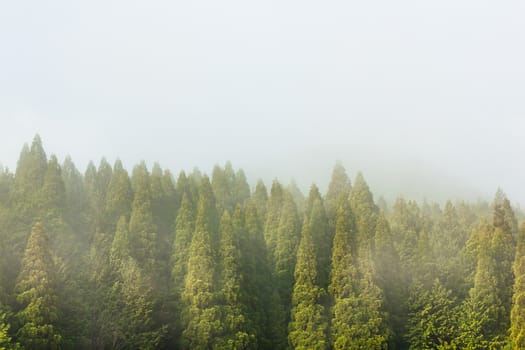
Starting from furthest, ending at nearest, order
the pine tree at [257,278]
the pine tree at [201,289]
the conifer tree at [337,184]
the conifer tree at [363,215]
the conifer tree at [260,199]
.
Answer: the conifer tree at [337,184]
the conifer tree at [260,199]
the conifer tree at [363,215]
the pine tree at [257,278]
the pine tree at [201,289]

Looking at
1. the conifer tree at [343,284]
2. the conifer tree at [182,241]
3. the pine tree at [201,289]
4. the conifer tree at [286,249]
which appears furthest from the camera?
the conifer tree at [286,249]

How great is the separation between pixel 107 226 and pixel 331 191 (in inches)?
1025

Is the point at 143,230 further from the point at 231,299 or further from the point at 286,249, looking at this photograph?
the point at 286,249

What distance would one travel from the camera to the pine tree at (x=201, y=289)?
147 feet

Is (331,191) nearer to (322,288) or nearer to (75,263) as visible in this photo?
(322,288)

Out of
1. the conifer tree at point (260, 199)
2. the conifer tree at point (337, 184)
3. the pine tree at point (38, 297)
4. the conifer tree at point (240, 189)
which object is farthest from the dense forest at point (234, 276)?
the conifer tree at point (240, 189)

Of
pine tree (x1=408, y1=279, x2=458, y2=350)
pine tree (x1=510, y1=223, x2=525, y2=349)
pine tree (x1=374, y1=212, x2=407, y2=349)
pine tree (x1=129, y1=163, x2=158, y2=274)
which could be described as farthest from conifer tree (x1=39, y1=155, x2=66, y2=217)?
pine tree (x1=510, y1=223, x2=525, y2=349)

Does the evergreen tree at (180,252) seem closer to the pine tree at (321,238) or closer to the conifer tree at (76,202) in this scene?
the conifer tree at (76,202)

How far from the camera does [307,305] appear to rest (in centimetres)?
4784

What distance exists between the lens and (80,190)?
62.2 m

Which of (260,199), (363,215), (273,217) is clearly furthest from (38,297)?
(260,199)

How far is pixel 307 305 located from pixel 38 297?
20248 millimetres

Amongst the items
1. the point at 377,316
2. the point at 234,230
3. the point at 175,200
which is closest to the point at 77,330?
the point at 234,230

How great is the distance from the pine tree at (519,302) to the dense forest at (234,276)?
0.10m
